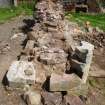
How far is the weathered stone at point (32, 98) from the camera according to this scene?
6864 mm


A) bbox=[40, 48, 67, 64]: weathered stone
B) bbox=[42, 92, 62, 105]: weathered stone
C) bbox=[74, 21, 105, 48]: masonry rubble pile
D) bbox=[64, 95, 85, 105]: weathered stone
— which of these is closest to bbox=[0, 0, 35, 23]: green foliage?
bbox=[74, 21, 105, 48]: masonry rubble pile

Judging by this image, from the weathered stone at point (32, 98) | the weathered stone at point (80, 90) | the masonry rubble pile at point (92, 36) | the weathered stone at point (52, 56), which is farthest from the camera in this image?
the masonry rubble pile at point (92, 36)

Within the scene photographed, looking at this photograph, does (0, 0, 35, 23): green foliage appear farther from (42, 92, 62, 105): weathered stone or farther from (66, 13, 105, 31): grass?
(42, 92, 62, 105): weathered stone

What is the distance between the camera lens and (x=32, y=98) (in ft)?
22.7

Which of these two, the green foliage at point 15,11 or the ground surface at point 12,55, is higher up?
the green foliage at point 15,11

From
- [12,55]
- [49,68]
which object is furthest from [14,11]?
[49,68]

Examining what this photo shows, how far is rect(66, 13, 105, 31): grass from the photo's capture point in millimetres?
13904

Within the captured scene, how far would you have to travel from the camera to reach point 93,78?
29.8ft

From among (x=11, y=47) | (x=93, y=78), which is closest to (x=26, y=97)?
(x=93, y=78)

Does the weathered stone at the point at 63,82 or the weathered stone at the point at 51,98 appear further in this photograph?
the weathered stone at the point at 63,82

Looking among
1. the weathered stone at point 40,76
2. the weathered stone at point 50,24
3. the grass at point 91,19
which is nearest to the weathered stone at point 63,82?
the weathered stone at point 40,76

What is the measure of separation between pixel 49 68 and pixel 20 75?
39.0 inches

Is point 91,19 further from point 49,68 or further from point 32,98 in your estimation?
point 32,98

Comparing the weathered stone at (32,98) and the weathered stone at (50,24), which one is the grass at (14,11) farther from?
the weathered stone at (32,98)
